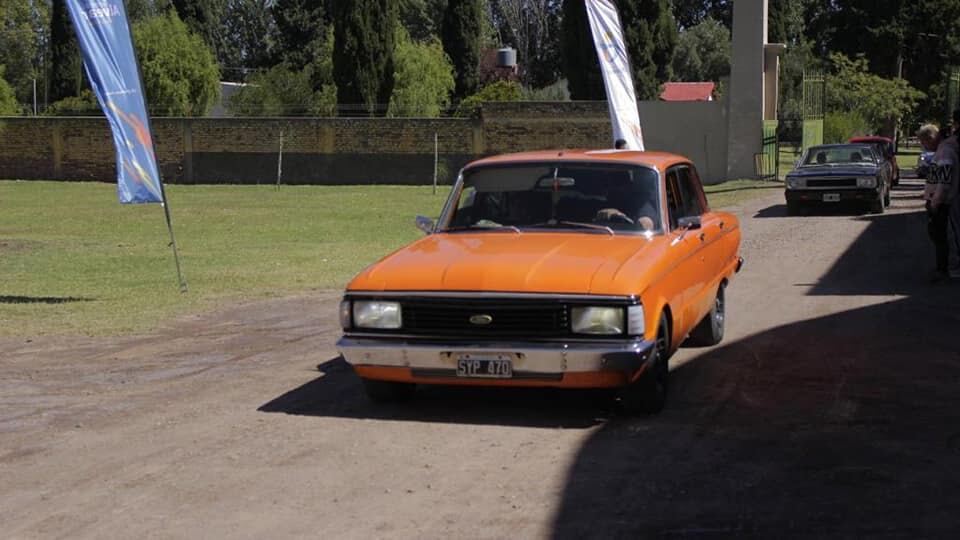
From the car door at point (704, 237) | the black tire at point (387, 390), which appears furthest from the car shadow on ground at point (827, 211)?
the black tire at point (387, 390)

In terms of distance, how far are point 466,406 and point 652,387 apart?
127 cm

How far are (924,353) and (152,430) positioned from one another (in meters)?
5.99

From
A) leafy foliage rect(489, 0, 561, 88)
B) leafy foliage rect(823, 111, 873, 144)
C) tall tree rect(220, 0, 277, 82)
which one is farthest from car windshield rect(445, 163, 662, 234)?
tall tree rect(220, 0, 277, 82)

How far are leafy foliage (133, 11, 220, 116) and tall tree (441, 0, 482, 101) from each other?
11874 mm

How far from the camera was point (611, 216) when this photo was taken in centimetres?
880

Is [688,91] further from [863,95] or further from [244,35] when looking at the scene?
[244,35]

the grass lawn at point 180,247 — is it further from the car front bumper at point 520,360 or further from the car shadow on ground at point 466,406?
the car front bumper at point 520,360

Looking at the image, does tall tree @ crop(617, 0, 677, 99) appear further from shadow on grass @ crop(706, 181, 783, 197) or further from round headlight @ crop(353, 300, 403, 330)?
round headlight @ crop(353, 300, 403, 330)

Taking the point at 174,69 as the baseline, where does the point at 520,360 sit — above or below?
below

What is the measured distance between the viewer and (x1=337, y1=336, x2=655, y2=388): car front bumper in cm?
737

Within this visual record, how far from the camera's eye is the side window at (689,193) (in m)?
9.68

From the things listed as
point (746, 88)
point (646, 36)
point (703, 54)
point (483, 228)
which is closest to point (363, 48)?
point (646, 36)

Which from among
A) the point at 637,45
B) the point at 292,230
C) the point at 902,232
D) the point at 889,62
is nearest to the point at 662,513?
the point at 902,232

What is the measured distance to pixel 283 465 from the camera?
6.91 meters
